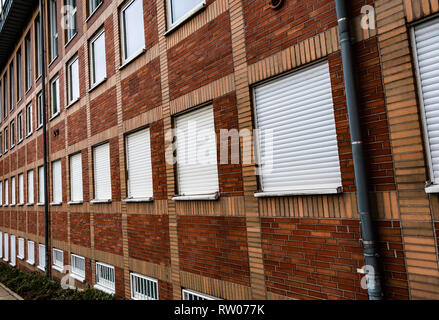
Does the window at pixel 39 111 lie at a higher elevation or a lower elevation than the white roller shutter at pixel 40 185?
higher

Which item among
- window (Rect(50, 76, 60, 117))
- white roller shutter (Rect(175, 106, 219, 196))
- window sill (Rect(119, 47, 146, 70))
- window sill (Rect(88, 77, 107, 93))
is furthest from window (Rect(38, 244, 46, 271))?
white roller shutter (Rect(175, 106, 219, 196))

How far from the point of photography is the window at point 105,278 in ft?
28.6

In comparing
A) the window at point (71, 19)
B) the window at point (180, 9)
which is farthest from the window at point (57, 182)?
the window at point (180, 9)

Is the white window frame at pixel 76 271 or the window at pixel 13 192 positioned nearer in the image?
the white window frame at pixel 76 271

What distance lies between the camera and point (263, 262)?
4.72 m

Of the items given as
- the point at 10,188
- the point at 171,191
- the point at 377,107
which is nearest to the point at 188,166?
the point at 171,191

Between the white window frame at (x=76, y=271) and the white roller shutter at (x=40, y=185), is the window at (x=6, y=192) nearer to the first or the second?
the white roller shutter at (x=40, y=185)

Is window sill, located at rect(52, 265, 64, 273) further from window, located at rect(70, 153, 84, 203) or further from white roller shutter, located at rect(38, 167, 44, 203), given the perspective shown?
white roller shutter, located at rect(38, 167, 44, 203)

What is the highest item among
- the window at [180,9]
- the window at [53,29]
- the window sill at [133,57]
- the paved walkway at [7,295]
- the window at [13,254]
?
the window at [53,29]

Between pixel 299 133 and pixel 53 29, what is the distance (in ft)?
44.3

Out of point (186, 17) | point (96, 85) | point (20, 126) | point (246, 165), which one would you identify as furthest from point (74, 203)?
point (20, 126)

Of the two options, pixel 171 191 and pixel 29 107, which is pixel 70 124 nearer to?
pixel 171 191

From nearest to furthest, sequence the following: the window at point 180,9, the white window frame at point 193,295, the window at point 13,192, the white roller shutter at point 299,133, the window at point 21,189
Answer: the white roller shutter at point 299,133 < the white window frame at point 193,295 < the window at point 180,9 < the window at point 21,189 < the window at point 13,192

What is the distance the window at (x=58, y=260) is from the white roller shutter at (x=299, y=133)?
403 inches
